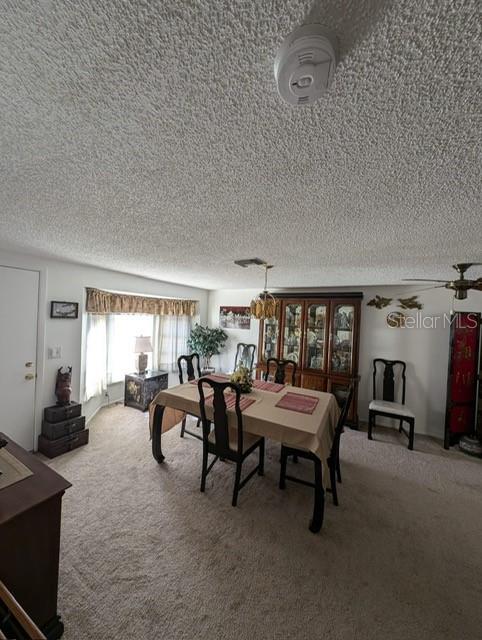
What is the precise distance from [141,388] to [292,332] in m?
2.67

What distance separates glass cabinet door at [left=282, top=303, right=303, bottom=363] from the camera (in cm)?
438

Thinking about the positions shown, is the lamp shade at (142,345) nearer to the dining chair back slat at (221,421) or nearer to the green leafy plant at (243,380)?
the green leafy plant at (243,380)

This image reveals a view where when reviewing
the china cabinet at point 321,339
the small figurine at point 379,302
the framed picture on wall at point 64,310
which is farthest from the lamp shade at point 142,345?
the small figurine at point 379,302

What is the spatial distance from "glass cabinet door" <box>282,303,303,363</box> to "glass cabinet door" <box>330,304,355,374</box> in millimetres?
580

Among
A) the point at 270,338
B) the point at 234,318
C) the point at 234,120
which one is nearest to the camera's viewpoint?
the point at 234,120

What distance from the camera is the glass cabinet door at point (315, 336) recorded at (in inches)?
164

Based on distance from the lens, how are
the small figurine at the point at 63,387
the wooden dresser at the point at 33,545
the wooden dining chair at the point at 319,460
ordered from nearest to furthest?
the wooden dresser at the point at 33,545 < the wooden dining chair at the point at 319,460 < the small figurine at the point at 63,387

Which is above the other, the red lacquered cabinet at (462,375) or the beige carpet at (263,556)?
the red lacquered cabinet at (462,375)

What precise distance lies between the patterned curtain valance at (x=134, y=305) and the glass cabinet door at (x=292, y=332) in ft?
6.70

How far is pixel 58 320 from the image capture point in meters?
3.04

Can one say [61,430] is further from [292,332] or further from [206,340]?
[292,332]

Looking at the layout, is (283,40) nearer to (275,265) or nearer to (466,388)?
(275,265)

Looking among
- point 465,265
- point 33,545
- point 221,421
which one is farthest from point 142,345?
point 465,265

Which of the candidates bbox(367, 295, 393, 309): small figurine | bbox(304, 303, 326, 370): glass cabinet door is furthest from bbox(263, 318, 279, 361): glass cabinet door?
bbox(367, 295, 393, 309): small figurine
